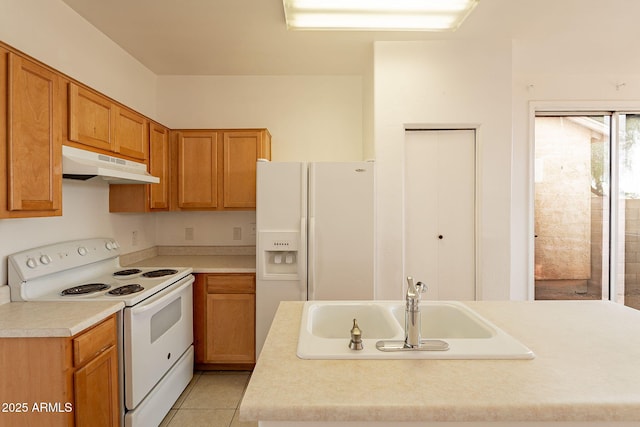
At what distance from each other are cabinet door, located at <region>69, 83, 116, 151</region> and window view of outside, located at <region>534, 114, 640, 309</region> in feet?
12.1

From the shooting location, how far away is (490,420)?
0.80m

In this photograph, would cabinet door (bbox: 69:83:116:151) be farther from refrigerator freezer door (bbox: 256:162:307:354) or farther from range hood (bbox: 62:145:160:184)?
refrigerator freezer door (bbox: 256:162:307:354)

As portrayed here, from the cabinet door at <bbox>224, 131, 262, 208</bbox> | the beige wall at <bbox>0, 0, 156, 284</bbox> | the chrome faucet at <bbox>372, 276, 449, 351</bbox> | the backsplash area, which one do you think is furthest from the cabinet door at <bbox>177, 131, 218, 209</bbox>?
the chrome faucet at <bbox>372, 276, 449, 351</bbox>

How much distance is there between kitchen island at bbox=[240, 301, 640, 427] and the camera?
0.80m

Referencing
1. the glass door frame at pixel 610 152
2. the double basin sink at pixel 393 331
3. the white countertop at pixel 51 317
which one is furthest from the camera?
the glass door frame at pixel 610 152

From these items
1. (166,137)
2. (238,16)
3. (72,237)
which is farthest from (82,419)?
(238,16)

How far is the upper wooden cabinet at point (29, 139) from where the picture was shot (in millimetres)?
1426

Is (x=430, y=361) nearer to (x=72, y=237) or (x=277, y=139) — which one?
(x=72, y=237)

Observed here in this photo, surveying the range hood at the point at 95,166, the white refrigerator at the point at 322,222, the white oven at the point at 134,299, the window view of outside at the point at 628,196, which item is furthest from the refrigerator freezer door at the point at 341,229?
the window view of outside at the point at 628,196

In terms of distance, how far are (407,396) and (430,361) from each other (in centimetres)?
21

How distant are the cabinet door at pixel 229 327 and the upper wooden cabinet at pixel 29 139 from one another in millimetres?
1347

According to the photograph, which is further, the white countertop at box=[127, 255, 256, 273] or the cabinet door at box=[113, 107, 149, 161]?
the white countertop at box=[127, 255, 256, 273]

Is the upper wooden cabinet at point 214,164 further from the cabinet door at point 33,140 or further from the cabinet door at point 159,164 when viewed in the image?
the cabinet door at point 33,140

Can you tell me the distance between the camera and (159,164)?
111 inches
